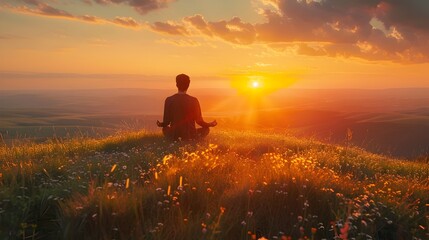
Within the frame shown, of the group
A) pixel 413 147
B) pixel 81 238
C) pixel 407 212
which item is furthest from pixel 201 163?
pixel 413 147

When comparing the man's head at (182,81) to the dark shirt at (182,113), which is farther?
the man's head at (182,81)

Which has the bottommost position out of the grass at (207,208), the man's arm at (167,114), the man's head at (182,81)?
the grass at (207,208)

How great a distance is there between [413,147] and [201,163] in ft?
230

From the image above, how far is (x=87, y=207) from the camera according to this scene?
4652 millimetres

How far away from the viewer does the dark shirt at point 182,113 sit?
12953 mm

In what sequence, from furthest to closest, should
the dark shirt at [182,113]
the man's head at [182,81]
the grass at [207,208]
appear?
the man's head at [182,81], the dark shirt at [182,113], the grass at [207,208]

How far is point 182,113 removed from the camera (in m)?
13.0

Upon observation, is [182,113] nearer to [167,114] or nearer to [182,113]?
[182,113]

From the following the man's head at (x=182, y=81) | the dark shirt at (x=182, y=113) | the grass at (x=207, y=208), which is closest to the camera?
the grass at (x=207, y=208)

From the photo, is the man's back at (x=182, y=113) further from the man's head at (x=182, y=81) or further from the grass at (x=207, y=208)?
the grass at (x=207, y=208)

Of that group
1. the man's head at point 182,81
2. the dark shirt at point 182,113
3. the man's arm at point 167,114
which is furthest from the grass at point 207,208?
the man's head at point 182,81

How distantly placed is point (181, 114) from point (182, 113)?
0.05 m

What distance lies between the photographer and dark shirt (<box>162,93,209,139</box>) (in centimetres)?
1295

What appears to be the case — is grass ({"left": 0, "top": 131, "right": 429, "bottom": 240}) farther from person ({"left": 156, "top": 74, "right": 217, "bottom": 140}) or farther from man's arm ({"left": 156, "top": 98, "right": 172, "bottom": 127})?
man's arm ({"left": 156, "top": 98, "right": 172, "bottom": 127})
